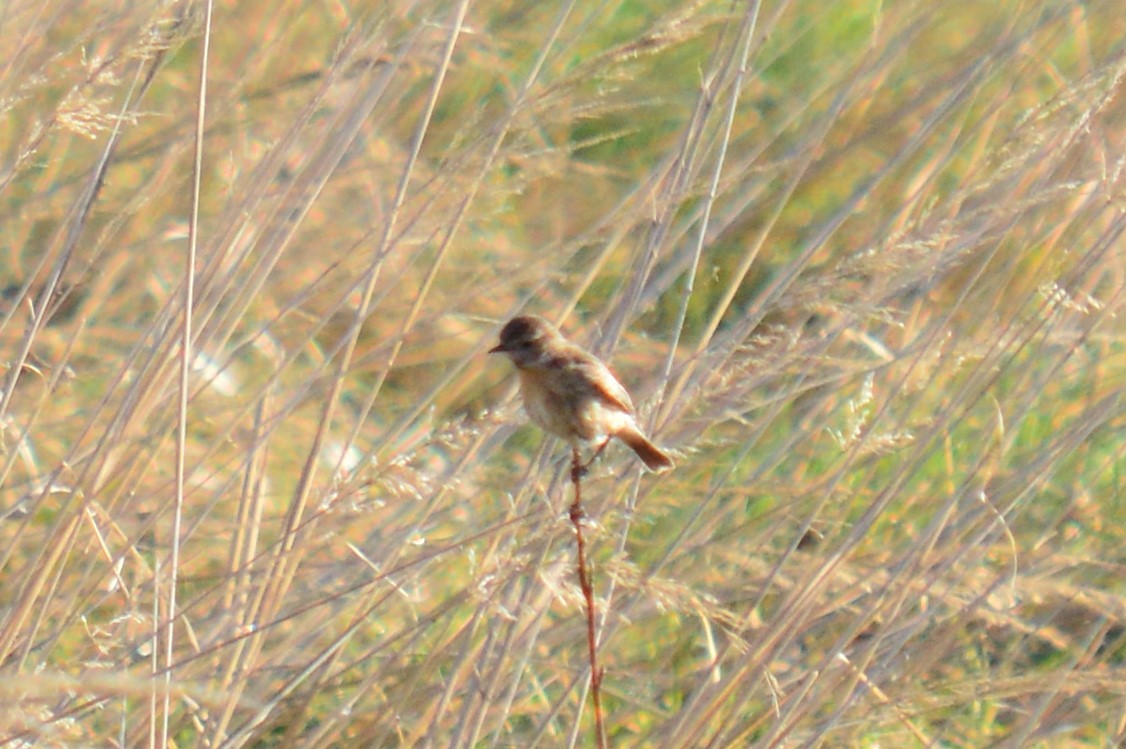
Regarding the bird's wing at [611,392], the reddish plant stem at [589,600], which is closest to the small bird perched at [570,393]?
the bird's wing at [611,392]

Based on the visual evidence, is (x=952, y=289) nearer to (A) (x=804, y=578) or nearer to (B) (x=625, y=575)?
(A) (x=804, y=578)

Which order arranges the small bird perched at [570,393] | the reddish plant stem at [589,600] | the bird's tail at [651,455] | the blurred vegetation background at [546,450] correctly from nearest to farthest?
the reddish plant stem at [589,600]
the blurred vegetation background at [546,450]
the bird's tail at [651,455]
the small bird perched at [570,393]

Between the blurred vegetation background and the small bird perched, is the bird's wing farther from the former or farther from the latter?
the blurred vegetation background

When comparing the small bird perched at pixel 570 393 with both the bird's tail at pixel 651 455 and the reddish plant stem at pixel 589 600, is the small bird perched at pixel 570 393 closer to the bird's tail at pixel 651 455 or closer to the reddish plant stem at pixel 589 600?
the bird's tail at pixel 651 455

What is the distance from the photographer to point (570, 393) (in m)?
2.51

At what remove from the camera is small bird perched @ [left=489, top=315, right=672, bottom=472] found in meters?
2.39

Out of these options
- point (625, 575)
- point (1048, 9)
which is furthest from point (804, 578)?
point (1048, 9)

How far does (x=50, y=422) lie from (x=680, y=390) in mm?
1541

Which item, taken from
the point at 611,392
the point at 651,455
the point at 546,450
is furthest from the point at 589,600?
the point at 611,392

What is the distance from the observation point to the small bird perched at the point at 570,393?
2.39m

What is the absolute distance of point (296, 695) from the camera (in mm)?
2367

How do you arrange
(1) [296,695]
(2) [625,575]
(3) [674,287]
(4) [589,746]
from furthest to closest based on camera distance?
(3) [674,287], (4) [589,746], (1) [296,695], (2) [625,575]

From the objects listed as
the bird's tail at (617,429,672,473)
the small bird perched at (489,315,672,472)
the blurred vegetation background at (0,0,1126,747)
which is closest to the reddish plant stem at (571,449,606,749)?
the blurred vegetation background at (0,0,1126,747)

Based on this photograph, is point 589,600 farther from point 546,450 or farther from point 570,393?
point 570,393
